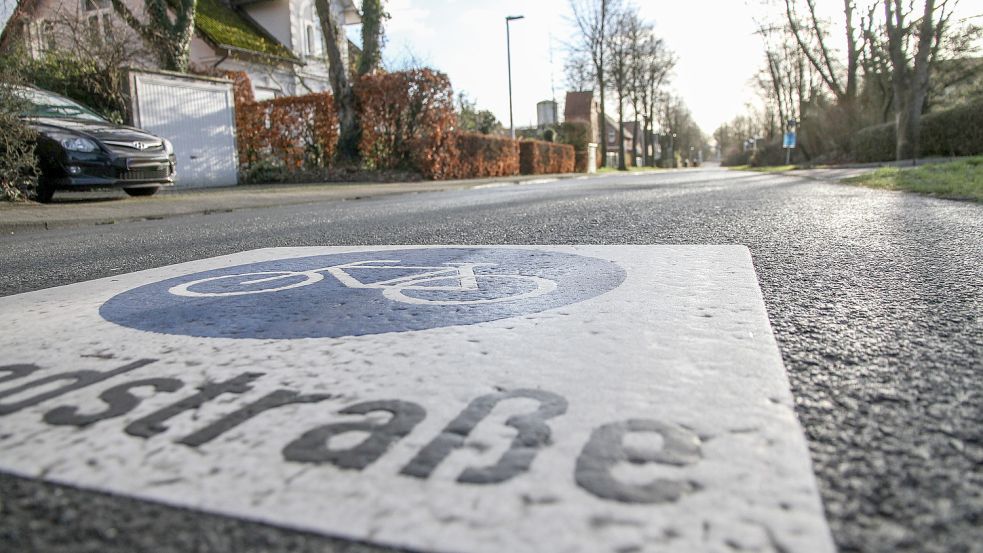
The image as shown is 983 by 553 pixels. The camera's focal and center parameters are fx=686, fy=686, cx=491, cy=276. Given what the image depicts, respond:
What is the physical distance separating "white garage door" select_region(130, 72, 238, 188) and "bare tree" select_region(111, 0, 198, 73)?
2.26 meters

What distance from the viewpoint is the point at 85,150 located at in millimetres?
9180

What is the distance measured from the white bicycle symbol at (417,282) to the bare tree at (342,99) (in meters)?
16.1

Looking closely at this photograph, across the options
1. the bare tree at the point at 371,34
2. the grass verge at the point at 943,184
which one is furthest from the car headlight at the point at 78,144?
the bare tree at the point at 371,34

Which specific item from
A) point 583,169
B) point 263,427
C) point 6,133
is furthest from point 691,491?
point 583,169

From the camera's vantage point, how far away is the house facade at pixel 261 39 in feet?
80.3

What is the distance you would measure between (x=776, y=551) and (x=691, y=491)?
143mm

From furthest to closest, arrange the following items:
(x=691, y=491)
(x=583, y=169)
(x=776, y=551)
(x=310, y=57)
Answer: (x=583, y=169)
(x=310, y=57)
(x=691, y=491)
(x=776, y=551)

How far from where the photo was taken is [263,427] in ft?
3.88

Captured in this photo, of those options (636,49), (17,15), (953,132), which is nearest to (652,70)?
(636,49)

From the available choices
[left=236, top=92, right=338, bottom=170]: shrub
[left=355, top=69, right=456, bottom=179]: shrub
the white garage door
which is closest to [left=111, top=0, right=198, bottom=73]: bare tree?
[left=236, top=92, right=338, bottom=170]: shrub

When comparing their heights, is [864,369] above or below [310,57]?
below

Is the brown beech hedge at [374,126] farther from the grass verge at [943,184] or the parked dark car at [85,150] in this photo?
the grass verge at [943,184]

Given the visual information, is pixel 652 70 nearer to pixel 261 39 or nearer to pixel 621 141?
pixel 621 141

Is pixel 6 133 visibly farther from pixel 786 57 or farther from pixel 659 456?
pixel 786 57
